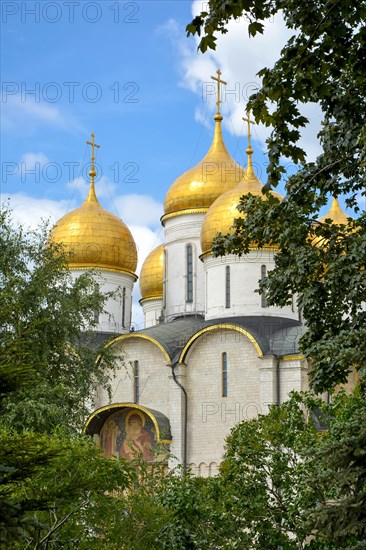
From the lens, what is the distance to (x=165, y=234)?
3425 cm

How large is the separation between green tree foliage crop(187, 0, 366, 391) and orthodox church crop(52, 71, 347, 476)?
46.7 feet

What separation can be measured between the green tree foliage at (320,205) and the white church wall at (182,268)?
20.4 m

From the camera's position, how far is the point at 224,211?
29891 millimetres

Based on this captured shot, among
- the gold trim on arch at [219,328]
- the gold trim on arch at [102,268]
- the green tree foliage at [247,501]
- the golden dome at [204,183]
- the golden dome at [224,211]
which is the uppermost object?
the golden dome at [204,183]

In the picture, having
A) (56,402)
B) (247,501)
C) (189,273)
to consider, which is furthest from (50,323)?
(189,273)

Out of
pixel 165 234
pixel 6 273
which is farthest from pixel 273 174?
pixel 165 234

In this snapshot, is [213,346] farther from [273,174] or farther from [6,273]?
[273,174]

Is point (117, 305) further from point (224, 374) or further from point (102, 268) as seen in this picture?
point (224, 374)

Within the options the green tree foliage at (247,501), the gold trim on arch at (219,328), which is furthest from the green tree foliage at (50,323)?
the gold trim on arch at (219,328)

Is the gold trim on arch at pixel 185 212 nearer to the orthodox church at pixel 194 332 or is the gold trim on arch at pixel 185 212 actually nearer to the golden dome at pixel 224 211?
the orthodox church at pixel 194 332

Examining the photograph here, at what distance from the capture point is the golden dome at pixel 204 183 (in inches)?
1316

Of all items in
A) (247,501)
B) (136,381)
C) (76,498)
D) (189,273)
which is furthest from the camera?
(189,273)

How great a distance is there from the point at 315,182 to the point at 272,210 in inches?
23.0

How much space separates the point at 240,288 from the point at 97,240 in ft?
20.1
